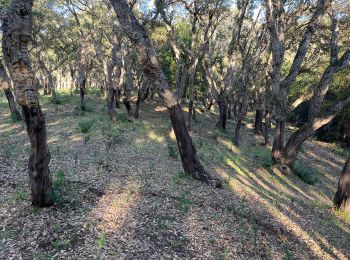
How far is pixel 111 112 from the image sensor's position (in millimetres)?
19578

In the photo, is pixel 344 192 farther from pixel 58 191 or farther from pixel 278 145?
pixel 58 191

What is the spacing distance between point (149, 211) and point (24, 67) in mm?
3891

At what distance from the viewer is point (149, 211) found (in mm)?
6844

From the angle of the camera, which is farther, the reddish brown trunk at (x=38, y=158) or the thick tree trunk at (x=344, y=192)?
the thick tree trunk at (x=344, y=192)

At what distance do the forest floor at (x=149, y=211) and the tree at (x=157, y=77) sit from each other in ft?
1.51

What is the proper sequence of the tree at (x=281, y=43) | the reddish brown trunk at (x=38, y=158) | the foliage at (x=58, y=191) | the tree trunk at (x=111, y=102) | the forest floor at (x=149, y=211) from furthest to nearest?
the tree trunk at (x=111, y=102) < the tree at (x=281, y=43) < the foliage at (x=58, y=191) < the forest floor at (x=149, y=211) < the reddish brown trunk at (x=38, y=158)

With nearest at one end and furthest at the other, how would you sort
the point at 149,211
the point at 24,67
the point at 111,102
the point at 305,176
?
the point at 24,67 → the point at 149,211 → the point at 305,176 → the point at 111,102

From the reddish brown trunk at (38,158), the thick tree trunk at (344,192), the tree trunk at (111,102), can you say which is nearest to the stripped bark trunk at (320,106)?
the thick tree trunk at (344,192)

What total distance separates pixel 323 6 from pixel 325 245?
9.80 meters

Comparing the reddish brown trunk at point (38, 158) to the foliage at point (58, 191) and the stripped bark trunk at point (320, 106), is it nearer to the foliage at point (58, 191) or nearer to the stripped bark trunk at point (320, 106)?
the foliage at point (58, 191)

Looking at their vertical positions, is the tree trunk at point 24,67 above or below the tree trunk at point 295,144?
above

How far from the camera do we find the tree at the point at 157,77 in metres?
7.71

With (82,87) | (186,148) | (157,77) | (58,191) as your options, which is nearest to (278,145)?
(186,148)

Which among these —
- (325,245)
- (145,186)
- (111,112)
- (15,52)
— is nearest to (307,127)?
(325,245)
